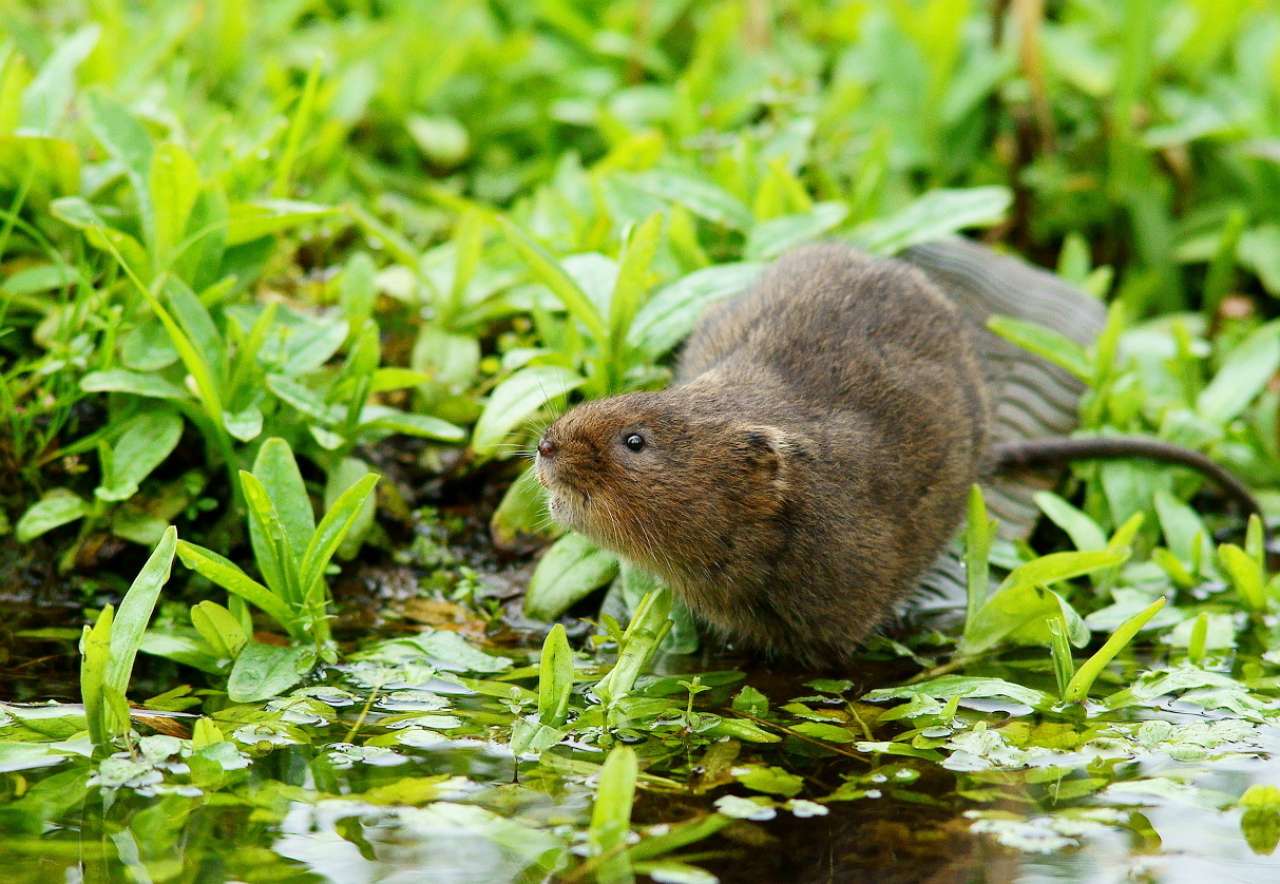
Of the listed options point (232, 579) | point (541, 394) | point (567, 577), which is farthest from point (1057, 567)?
point (232, 579)

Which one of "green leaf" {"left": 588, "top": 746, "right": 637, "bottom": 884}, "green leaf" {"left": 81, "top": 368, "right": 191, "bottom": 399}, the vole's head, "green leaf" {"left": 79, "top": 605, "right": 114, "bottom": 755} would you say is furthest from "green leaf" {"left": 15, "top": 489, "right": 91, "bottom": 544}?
"green leaf" {"left": 588, "top": 746, "right": 637, "bottom": 884}

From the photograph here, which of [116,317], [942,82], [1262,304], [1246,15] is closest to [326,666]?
[116,317]

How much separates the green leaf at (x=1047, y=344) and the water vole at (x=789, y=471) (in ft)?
1.93

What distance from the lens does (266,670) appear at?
4.17 meters

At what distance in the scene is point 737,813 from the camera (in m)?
Result: 3.51

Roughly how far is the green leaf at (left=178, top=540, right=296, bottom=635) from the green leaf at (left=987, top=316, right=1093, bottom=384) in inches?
111

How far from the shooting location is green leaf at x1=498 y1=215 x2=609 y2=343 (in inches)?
193

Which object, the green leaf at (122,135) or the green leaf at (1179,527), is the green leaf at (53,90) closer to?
the green leaf at (122,135)

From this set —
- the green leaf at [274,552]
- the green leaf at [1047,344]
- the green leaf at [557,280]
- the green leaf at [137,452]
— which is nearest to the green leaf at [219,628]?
the green leaf at [274,552]

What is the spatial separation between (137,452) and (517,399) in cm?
124

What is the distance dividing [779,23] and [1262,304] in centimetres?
314

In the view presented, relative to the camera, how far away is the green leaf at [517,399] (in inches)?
191

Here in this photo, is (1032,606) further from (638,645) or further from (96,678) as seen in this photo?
(96,678)

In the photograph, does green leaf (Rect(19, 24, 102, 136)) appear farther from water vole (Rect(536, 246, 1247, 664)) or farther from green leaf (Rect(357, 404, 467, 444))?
water vole (Rect(536, 246, 1247, 664))
